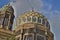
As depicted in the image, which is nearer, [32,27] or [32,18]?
[32,27]

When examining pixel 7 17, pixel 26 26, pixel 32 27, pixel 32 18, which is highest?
pixel 7 17

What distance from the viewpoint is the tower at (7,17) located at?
46347mm

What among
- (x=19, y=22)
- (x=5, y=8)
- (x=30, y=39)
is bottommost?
(x=30, y=39)

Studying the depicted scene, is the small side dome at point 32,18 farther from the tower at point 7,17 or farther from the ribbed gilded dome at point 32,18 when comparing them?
the tower at point 7,17

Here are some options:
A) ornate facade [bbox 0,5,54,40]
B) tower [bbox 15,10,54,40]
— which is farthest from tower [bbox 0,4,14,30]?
tower [bbox 15,10,54,40]

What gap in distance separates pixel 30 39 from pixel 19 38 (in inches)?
87.5

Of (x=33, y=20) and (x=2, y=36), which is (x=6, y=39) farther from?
(x=33, y=20)

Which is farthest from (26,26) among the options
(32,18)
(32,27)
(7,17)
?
(7,17)

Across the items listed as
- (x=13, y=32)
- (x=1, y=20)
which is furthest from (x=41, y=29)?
(x=1, y=20)

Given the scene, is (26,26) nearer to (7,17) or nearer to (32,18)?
(32,18)

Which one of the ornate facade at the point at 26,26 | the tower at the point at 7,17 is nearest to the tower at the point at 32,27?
the ornate facade at the point at 26,26

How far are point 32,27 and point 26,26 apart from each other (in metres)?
1.28

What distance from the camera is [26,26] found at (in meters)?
43.3

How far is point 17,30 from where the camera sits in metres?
43.8
